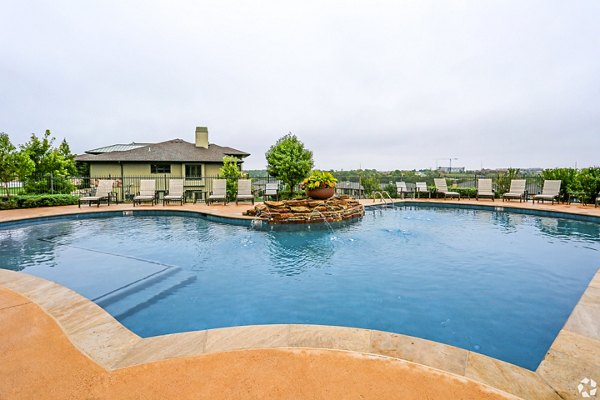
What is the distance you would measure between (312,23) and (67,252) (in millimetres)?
13031

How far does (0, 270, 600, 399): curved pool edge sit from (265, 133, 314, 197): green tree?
1149 cm

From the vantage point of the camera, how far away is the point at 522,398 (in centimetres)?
178

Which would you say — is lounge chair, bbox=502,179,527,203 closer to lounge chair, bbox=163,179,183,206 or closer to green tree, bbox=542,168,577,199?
green tree, bbox=542,168,577,199

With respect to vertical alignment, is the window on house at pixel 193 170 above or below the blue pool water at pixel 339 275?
above

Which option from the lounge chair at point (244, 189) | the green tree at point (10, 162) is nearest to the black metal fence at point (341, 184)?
the lounge chair at point (244, 189)

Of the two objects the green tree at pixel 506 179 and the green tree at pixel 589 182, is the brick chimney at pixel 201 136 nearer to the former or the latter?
the green tree at pixel 506 179

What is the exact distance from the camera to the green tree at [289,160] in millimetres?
14031

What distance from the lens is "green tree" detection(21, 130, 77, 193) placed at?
45.8 feet

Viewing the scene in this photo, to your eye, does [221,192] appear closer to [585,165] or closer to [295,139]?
[295,139]

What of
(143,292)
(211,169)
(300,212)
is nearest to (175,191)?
(300,212)

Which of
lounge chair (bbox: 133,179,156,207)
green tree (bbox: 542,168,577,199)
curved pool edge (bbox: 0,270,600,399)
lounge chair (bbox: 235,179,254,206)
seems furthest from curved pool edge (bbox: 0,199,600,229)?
curved pool edge (bbox: 0,270,600,399)

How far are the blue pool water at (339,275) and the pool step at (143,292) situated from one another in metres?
0.03

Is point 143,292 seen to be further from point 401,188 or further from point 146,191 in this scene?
point 401,188

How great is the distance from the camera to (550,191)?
13.0 metres
